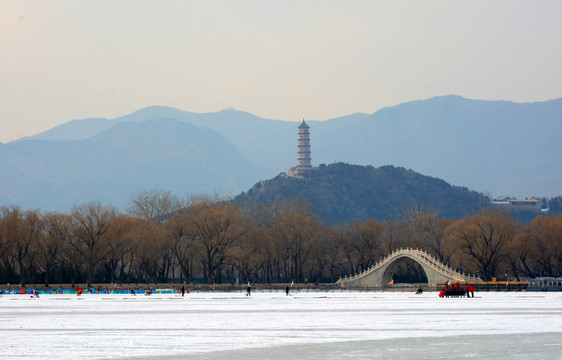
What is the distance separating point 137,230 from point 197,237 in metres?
8.36

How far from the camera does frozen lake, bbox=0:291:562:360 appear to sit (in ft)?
94.2

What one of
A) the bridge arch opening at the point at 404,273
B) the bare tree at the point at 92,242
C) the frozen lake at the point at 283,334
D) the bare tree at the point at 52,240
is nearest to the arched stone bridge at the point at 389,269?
the bridge arch opening at the point at 404,273

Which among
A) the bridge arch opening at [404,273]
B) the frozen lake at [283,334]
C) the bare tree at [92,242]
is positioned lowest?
the frozen lake at [283,334]

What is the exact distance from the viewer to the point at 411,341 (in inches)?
1272

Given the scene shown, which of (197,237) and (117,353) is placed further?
(197,237)

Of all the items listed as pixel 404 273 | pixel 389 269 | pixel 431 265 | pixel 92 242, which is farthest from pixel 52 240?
pixel 404 273

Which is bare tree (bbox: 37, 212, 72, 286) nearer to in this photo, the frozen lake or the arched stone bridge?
the arched stone bridge

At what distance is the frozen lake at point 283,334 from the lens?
2872cm

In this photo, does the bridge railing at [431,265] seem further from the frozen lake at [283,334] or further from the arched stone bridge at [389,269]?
the frozen lake at [283,334]

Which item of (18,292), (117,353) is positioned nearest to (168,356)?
(117,353)

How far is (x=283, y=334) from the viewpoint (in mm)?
35250

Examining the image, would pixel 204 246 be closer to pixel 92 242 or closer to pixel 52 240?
pixel 92 242

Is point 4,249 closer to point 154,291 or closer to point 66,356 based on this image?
point 154,291

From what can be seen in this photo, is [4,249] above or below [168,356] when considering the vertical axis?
above
